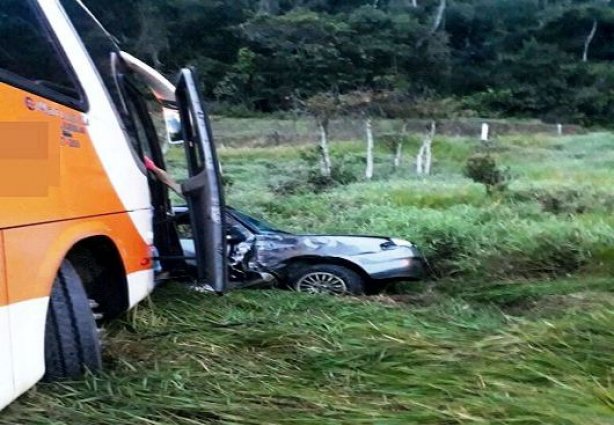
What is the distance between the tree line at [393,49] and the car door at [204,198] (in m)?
19.9

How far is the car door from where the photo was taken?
432cm

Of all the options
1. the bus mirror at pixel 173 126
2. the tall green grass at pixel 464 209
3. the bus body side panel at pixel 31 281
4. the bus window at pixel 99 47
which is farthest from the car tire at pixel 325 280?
the bus body side panel at pixel 31 281

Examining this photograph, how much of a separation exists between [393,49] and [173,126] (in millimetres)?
29883

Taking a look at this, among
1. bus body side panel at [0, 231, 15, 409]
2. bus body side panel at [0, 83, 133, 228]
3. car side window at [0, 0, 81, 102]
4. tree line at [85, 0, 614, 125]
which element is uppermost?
tree line at [85, 0, 614, 125]

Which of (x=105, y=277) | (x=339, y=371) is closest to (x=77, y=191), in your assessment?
(x=105, y=277)

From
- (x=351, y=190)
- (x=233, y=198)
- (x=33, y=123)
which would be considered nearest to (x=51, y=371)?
(x=33, y=123)

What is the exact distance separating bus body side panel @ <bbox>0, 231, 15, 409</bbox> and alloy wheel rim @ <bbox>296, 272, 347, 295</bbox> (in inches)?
164

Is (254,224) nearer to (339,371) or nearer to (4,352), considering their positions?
(339,371)

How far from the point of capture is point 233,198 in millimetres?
12922

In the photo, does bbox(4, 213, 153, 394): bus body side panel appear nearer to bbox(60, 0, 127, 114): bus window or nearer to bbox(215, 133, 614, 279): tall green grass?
bbox(60, 0, 127, 114): bus window

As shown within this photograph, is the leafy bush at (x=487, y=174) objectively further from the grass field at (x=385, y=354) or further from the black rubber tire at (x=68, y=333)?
the black rubber tire at (x=68, y=333)

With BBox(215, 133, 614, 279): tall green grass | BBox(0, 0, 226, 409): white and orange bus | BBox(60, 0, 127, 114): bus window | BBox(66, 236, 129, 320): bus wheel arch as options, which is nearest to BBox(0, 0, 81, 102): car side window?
BBox(0, 0, 226, 409): white and orange bus

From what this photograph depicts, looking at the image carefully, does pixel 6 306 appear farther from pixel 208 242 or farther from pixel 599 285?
pixel 599 285

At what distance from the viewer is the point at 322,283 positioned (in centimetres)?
685
